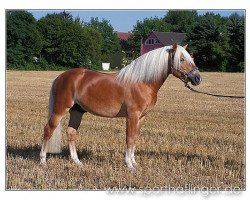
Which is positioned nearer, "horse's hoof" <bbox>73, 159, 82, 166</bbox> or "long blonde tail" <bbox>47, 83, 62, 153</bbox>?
"horse's hoof" <bbox>73, 159, 82, 166</bbox>

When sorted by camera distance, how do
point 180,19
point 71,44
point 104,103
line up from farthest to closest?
point 71,44
point 180,19
point 104,103

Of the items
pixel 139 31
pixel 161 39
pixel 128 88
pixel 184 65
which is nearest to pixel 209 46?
pixel 161 39

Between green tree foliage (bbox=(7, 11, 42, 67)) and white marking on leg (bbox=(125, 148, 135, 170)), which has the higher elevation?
green tree foliage (bbox=(7, 11, 42, 67))

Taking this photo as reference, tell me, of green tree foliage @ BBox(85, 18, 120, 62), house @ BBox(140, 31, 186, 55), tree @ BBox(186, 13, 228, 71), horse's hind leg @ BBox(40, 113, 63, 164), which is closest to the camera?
horse's hind leg @ BBox(40, 113, 63, 164)

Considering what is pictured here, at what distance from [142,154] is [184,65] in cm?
204

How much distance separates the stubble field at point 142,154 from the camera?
5488 mm

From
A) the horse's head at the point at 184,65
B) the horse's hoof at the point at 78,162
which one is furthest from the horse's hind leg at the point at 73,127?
the horse's head at the point at 184,65

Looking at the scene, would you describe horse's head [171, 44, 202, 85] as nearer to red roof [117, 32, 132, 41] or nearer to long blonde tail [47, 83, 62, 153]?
long blonde tail [47, 83, 62, 153]

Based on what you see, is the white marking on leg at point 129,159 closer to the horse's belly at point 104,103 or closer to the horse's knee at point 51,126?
the horse's belly at point 104,103

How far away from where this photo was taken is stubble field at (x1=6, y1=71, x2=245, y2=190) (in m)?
5.49

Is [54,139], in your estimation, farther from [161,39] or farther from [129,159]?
[161,39]

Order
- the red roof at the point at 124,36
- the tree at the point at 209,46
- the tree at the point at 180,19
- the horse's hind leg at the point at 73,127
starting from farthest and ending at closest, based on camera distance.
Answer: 1. the tree at the point at 209,46
2. the red roof at the point at 124,36
3. the tree at the point at 180,19
4. the horse's hind leg at the point at 73,127

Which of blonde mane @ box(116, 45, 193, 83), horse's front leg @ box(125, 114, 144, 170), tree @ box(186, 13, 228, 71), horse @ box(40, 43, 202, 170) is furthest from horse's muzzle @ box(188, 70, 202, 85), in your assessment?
tree @ box(186, 13, 228, 71)

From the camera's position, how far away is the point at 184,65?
570 cm
